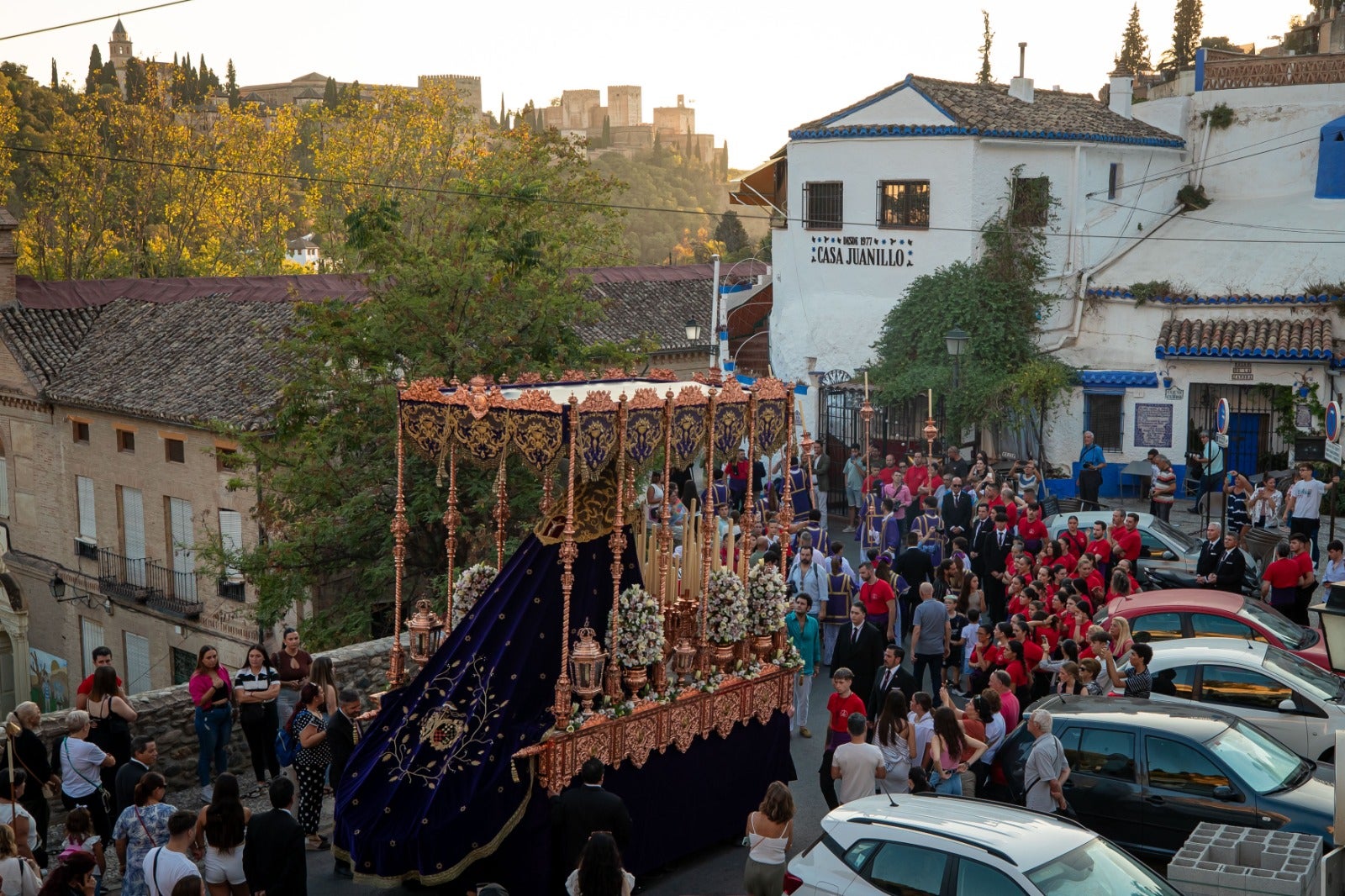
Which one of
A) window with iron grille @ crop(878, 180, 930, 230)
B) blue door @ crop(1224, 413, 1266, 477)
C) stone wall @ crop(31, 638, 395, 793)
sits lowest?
stone wall @ crop(31, 638, 395, 793)

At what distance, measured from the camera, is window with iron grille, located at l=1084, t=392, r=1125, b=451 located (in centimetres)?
2777

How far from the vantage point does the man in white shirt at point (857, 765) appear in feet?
Result: 35.0

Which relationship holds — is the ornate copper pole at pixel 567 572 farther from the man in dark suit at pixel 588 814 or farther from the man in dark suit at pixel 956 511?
the man in dark suit at pixel 956 511

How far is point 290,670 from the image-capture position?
13.4m

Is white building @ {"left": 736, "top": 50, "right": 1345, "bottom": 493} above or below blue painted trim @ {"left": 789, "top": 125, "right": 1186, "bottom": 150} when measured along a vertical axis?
below

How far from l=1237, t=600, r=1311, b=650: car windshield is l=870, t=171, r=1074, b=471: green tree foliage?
1316 cm

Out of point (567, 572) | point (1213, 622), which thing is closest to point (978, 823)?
point (567, 572)

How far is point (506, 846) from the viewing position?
407 inches

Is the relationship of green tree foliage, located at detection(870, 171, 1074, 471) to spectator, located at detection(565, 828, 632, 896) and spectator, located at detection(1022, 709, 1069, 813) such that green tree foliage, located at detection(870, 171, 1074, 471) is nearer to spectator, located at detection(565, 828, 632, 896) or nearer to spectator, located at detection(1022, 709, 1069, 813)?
spectator, located at detection(1022, 709, 1069, 813)

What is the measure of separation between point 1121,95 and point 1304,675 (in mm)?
22204

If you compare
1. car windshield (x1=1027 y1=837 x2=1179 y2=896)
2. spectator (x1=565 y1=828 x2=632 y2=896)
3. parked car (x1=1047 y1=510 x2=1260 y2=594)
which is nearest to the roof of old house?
parked car (x1=1047 y1=510 x2=1260 y2=594)

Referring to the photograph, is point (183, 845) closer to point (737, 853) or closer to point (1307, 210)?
point (737, 853)

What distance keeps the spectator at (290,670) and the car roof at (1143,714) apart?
23.3 feet

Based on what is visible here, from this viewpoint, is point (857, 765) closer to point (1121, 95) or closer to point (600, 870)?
point (600, 870)
